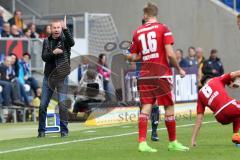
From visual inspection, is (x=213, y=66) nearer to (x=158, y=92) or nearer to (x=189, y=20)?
(x=189, y=20)

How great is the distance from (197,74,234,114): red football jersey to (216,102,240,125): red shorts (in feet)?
0.26

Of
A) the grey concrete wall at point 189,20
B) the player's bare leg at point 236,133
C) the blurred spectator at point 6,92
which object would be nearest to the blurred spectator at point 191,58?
the grey concrete wall at point 189,20

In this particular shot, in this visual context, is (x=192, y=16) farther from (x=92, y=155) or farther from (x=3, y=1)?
(x=92, y=155)

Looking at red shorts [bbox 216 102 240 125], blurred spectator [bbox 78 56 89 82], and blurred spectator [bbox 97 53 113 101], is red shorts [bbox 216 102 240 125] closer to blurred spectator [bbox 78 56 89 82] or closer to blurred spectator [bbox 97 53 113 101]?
blurred spectator [bbox 97 53 113 101]

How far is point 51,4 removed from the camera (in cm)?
3164

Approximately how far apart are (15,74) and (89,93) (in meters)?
2.41

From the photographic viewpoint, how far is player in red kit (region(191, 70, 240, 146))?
43.4ft

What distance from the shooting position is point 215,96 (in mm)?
13273

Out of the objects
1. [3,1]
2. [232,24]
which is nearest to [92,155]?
[232,24]

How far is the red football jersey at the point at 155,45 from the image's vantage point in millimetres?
12477

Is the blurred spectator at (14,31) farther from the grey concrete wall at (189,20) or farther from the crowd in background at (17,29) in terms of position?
the grey concrete wall at (189,20)

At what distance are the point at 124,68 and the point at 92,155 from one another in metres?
11.8

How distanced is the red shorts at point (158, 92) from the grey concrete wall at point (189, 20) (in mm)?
16203

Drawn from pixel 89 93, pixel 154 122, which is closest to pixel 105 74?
pixel 89 93
